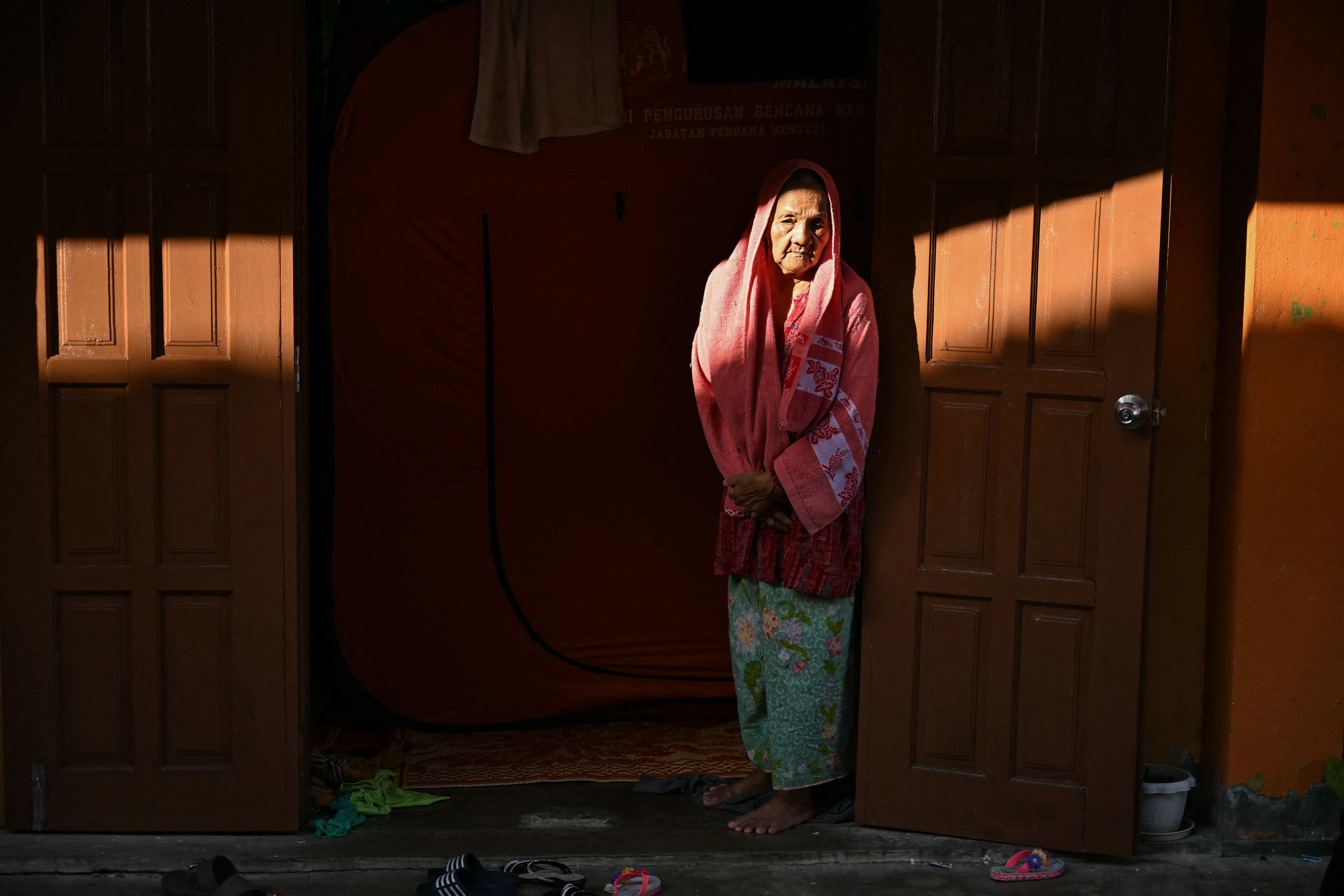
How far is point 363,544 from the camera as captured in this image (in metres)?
3.85

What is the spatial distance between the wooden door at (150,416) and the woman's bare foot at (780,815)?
3.88ft

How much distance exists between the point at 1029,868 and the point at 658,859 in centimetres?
92

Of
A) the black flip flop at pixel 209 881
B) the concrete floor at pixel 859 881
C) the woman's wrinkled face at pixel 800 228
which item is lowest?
the concrete floor at pixel 859 881

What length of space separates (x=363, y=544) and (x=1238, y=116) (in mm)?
2842

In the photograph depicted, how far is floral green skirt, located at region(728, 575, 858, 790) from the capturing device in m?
3.12

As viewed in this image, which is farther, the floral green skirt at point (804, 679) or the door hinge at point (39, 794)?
the floral green skirt at point (804, 679)

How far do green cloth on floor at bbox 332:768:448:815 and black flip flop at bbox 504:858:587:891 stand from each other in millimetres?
505

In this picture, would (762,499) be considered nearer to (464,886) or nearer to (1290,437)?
(464,886)

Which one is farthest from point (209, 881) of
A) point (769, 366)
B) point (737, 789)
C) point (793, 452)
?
point (769, 366)

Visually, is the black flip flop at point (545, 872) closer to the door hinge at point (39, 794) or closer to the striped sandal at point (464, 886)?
the striped sandal at point (464, 886)

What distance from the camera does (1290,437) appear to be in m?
2.97

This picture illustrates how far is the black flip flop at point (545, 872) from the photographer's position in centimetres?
284

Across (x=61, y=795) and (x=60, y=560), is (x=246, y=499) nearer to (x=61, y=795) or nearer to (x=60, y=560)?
(x=60, y=560)

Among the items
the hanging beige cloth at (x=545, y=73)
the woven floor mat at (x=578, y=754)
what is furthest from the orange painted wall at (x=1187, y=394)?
the hanging beige cloth at (x=545, y=73)
